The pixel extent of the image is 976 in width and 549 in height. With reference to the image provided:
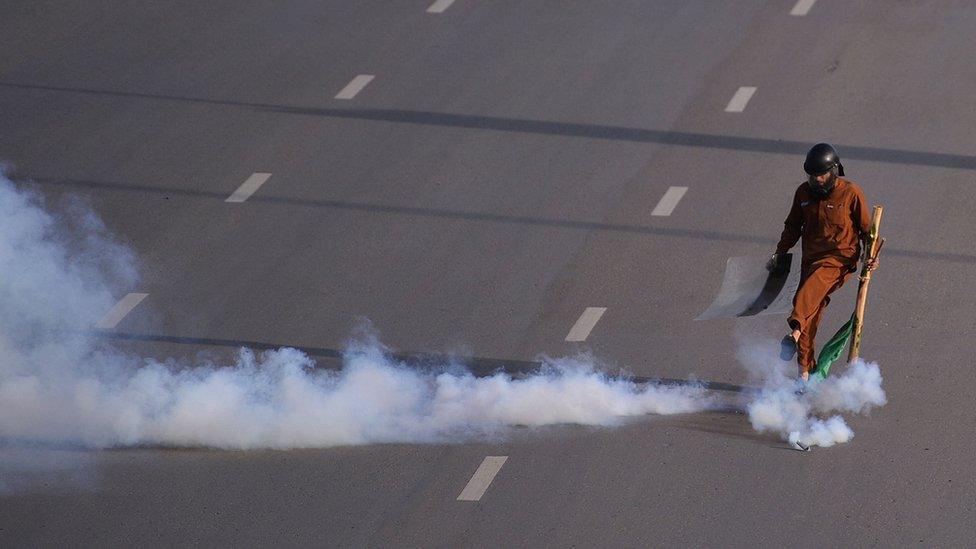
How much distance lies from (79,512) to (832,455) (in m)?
4.85

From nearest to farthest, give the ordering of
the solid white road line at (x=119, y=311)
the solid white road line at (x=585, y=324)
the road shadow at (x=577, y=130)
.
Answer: the solid white road line at (x=585, y=324) < the solid white road line at (x=119, y=311) < the road shadow at (x=577, y=130)

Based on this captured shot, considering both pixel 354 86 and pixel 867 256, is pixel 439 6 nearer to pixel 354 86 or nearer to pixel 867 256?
pixel 354 86

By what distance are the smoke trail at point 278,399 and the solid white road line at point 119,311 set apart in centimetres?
54

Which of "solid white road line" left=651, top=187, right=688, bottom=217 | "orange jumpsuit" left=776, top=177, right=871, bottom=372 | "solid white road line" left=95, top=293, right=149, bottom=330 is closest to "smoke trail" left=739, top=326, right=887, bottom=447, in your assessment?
"orange jumpsuit" left=776, top=177, right=871, bottom=372

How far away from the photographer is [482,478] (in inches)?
374

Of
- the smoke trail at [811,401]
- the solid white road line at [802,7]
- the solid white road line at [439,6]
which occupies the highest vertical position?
the solid white road line at [439,6]

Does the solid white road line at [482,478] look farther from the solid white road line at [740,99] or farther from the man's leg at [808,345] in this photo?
the solid white road line at [740,99]

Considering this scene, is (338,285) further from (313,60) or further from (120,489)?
(313,60)

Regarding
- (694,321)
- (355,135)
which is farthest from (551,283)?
(355,135)

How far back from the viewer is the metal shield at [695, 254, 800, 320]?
10.2 m

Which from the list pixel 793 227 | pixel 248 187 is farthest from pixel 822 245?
pixel 248 187

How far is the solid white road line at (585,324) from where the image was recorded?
11.3 metres

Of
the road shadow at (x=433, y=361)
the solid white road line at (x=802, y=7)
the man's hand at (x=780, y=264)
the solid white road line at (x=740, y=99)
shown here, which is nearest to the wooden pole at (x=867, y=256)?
the man's hand at (x=780, y=264)

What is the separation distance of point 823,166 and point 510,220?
4.20 metres
